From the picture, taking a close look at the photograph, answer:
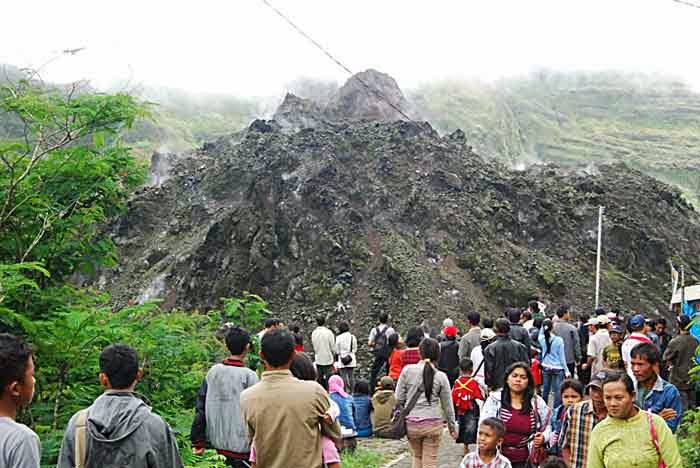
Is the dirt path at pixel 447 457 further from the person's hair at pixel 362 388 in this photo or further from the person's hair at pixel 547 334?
the person's hair at pixel 547 334

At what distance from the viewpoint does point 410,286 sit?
1033 inches

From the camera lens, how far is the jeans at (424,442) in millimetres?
6270

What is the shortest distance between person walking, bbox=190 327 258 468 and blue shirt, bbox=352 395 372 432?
4.76m

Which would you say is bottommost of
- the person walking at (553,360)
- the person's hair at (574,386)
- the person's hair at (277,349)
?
the person walking at (553,360)

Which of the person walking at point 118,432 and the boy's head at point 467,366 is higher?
the person walking at point 118,432

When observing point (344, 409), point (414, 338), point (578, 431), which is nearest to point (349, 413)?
point (344, 409)

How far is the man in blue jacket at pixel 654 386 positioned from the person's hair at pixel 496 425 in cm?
116

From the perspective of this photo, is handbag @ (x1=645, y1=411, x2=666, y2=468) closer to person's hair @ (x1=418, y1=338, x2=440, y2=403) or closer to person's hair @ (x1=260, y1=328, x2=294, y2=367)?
person's hair @ (x1=260, y1=328, x2=294, y2=367)

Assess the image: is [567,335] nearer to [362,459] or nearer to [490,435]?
[362,459]

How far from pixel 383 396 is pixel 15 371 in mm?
7512

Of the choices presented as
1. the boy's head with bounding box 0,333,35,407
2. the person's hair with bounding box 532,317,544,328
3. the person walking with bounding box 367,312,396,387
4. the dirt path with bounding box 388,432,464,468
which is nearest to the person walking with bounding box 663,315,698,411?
the person's hair with bounding box 532,317,544,328

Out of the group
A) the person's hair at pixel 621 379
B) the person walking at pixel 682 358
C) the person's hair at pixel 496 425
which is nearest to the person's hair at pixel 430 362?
the person's hair at pixel 496 425

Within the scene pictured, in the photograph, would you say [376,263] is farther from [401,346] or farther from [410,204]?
[401,346]

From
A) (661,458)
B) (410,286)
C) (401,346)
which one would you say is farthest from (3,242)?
(410,286)
